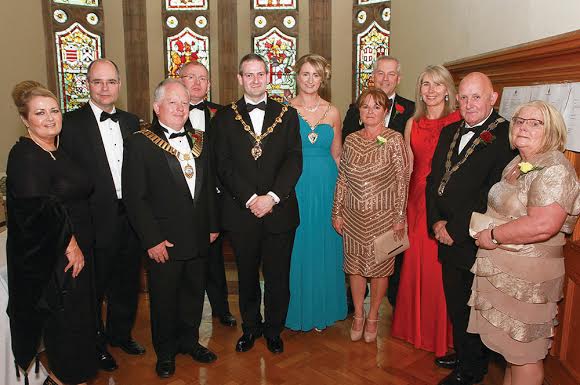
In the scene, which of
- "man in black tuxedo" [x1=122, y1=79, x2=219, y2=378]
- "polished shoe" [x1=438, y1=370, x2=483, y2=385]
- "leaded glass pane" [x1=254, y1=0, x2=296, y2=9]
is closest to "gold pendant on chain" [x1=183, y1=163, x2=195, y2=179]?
"man in black tuxedo" [x1=122, y1=79, x2=219, y2=378]

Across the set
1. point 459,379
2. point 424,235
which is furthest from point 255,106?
point 459,379

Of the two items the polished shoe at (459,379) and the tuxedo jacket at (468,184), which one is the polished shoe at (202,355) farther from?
the tuxedo jacket at (468,184)

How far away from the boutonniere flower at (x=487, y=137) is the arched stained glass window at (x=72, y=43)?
24.4 ft

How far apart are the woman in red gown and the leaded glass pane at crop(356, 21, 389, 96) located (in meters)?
5.70

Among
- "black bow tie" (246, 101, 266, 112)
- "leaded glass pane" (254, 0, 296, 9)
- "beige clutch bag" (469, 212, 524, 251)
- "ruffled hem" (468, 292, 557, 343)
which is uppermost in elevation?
"leaded glass pane" (254, 0, 296, 9)

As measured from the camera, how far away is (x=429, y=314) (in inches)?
126

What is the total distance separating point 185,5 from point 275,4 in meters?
1.64

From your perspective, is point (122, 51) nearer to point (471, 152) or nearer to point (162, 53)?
point (162, 53)

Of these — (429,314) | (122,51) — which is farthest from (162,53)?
(429,314)

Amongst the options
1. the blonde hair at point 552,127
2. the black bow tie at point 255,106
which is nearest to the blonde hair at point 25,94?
the black bow tie at point 255,106

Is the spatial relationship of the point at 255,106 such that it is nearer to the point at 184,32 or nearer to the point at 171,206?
the point at 171,206

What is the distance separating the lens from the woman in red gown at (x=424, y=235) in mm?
3035

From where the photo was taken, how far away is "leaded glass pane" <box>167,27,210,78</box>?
8.94 metres

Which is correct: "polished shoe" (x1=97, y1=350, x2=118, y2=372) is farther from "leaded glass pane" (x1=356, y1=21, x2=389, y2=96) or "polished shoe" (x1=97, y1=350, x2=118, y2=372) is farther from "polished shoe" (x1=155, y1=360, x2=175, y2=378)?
"leaded glass pane" (x1=356, y1=21, x2=389, y2=96)
